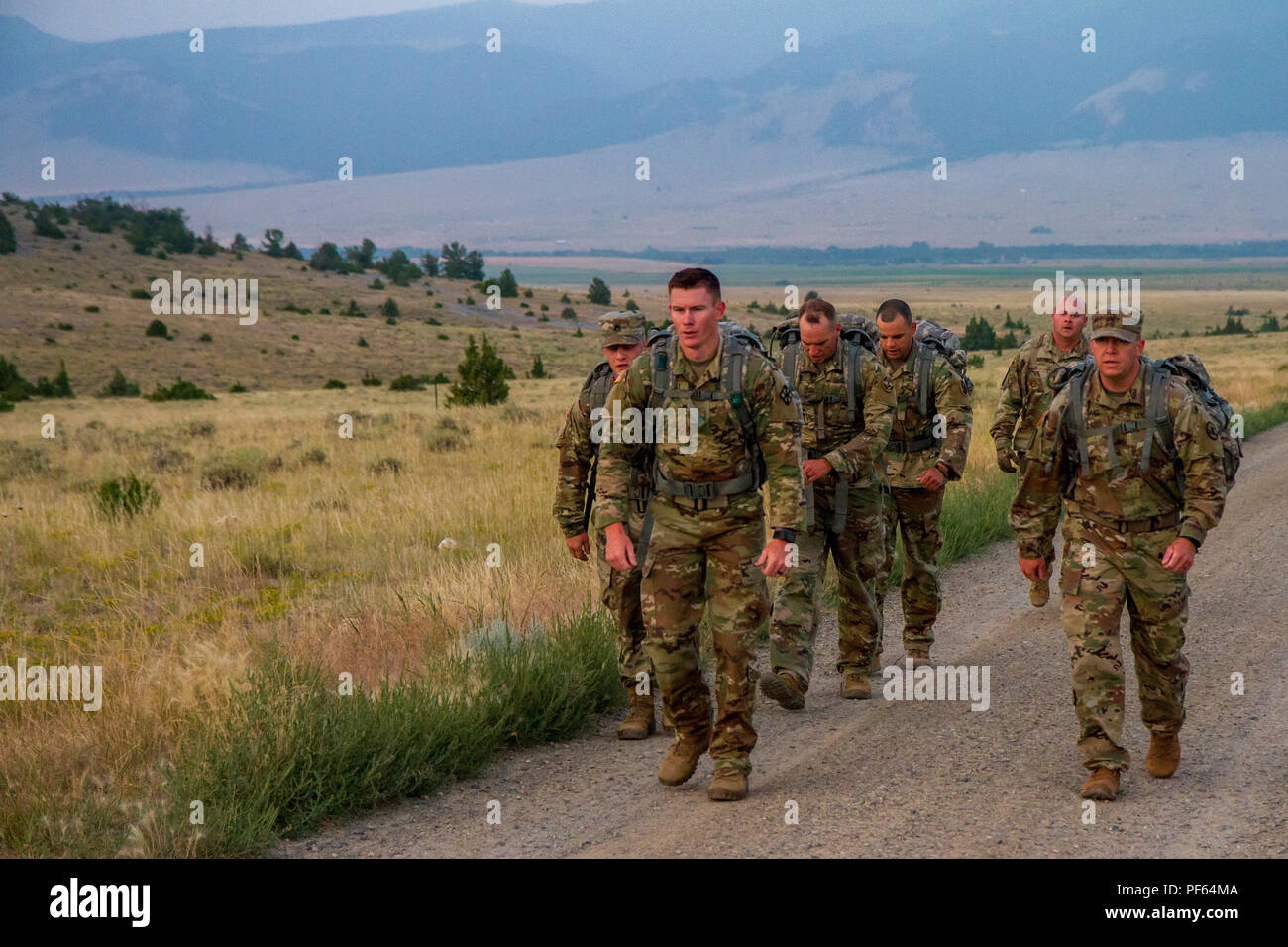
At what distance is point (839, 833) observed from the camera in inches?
203

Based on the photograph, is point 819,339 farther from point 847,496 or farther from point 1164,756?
point 1164,756

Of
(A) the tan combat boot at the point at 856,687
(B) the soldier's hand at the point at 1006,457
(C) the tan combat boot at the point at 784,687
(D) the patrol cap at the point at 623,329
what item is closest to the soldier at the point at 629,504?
(D) the patrol cap at the point at 623,329

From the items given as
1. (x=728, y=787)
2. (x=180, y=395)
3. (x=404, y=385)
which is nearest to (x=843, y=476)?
(x=728, y=787)

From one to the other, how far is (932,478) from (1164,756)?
8.23 ft

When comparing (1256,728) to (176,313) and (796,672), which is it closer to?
(796,672)

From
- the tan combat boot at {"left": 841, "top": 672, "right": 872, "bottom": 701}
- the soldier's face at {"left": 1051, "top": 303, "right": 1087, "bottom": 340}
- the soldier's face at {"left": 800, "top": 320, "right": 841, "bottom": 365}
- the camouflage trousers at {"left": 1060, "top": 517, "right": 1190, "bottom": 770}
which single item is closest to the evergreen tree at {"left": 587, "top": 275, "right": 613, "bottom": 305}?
the soldier's face at {"left": 1051, "top": 303, "right": 1087, "bottom": 340}

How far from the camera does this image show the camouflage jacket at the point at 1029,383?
338 inches

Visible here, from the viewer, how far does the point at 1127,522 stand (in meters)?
5.69

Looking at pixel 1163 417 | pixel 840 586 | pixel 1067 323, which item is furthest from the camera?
pixel 1067 323

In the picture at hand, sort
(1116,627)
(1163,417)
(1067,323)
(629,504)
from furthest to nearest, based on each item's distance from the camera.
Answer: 1. (1067,323)
2. (629,504)
3. (1116,627)
4. (1163,417)

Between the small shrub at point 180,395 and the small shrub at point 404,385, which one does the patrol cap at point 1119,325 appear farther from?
the small shrub at point 404,385

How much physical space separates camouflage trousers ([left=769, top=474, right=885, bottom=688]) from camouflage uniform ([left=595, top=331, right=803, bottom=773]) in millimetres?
1224

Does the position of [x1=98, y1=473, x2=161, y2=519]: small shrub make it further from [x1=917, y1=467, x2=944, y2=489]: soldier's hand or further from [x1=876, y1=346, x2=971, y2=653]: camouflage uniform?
[x1=917, y1=467, x2=944, y2=489]: soldier's hand
